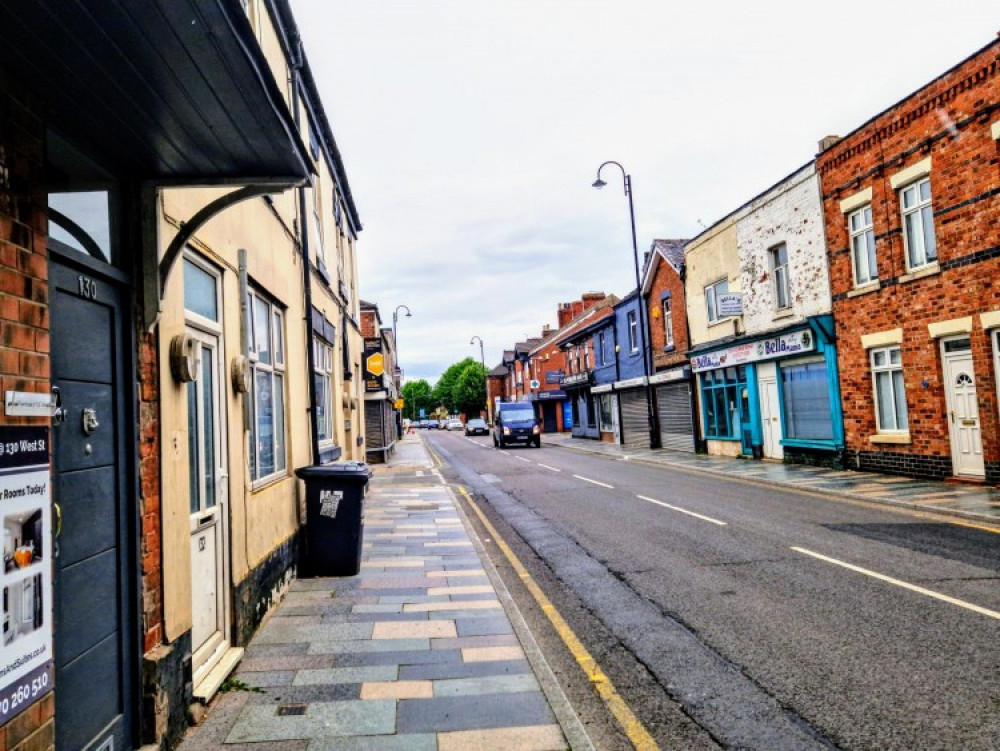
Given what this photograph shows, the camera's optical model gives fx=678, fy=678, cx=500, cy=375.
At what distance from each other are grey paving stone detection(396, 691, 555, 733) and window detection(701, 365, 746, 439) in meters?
18.7

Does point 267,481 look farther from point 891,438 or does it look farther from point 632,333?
point 632,333

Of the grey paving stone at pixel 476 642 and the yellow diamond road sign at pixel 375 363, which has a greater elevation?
the yellow diamond road sign at pixel 375 363

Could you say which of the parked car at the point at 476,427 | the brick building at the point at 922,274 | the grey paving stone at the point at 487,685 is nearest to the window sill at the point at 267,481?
the grey paving stone at the point at 487,685

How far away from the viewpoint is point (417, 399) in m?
140

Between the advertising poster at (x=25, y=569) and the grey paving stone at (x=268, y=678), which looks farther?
the grey paving stone at (x=268, y=678)

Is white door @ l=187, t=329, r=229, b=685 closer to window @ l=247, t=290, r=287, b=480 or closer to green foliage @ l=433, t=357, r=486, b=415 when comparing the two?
window @ l=247, t=290, r=287, b=480

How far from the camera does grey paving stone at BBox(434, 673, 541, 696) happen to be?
4.28 meters

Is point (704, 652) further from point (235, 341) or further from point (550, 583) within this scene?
point (235, 341)

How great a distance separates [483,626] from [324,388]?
666 cm

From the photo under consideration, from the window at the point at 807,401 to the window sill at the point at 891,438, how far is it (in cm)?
165

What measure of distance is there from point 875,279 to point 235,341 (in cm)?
1453

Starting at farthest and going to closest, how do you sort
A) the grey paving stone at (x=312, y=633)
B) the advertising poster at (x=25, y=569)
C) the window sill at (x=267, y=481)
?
1. the window sill at (x=267, y=481)
2. the grey paving stone at (x=312, y=633)
3. the advertising poster at (x=25, y=569)

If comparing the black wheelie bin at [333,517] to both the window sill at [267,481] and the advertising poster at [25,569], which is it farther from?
the advertising poster at [25,569]

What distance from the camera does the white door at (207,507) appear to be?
170 inches
